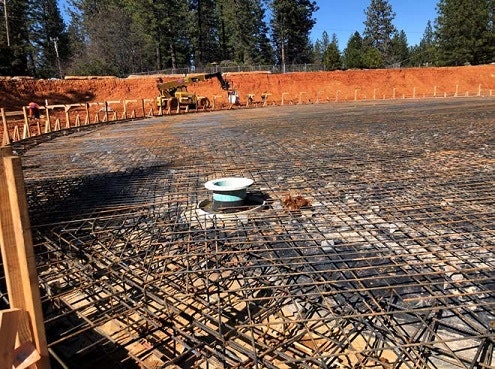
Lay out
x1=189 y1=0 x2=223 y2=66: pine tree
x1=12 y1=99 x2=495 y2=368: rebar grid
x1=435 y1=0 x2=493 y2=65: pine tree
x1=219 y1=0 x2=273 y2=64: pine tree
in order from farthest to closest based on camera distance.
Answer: x1=219 y1=0 x2=273 y2=64: pine tree, x1=189 y1=0 x2=223 y2=66: pine tree, x1=435 y1=0 x2=493 y2=65: pine tree, x1=12 y1=99 x2=495 y2=368: rebar grid

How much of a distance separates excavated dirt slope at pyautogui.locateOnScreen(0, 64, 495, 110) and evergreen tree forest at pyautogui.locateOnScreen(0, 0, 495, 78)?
677 centimetres

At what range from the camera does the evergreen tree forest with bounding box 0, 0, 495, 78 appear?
111 feet

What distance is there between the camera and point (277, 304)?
2.28 m

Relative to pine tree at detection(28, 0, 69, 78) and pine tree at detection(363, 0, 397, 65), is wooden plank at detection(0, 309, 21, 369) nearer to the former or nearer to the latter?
pine tree at detection(28, 0, 69, 78)

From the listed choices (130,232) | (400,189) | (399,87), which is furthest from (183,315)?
(399,87)

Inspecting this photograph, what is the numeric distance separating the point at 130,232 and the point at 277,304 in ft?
5.30

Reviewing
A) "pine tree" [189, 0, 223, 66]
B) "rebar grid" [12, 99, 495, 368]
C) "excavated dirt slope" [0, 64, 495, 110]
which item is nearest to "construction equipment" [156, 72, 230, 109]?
"excavated dirt slope" [0, 64, 495, 110]

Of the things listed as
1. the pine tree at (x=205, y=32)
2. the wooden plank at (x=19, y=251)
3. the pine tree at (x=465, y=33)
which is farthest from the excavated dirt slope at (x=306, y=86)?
the wooden plank at (x=19, y=251)

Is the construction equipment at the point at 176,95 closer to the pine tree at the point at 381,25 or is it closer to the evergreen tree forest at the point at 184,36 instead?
the evergreen tree forest at the point at 184,36

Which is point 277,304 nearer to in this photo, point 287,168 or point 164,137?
point 287,168

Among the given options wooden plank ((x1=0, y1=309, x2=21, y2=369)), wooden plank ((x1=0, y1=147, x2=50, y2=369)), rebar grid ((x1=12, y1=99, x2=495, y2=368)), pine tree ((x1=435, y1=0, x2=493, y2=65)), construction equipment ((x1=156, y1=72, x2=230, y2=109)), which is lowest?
rebar grid ((x1=12, y1=99, x2=495, y2=368))

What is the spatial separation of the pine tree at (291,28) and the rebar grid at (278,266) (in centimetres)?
3595

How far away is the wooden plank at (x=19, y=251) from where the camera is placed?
1426mm

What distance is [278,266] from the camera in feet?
8.34
